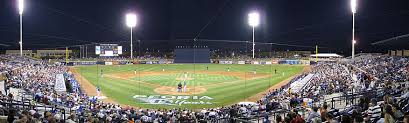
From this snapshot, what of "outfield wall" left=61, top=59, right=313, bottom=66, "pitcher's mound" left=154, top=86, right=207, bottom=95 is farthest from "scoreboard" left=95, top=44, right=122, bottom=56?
"pitcher's mound" left=154, top=86, right=207, bottom=95

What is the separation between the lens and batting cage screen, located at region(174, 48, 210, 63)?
7712 cm

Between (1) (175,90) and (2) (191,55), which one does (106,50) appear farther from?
(1) (175,90)

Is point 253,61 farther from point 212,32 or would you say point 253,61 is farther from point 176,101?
point 176,101

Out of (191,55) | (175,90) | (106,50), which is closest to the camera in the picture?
(175,90)

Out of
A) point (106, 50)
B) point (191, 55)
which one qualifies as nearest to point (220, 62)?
point (191, 55)

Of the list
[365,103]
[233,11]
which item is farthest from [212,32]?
[365,103]

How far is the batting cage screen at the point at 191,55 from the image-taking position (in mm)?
77125

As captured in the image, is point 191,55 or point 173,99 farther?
point 191,55

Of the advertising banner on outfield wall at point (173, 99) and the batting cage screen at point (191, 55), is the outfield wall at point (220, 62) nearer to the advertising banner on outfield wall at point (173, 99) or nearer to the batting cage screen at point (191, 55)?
the batting cage screen at point (191, 55)

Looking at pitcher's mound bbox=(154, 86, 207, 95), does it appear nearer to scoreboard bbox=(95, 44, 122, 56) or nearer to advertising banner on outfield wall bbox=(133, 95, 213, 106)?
advertising banner on outfield wall bbox=(133, 95, 213, 106)

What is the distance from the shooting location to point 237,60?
8000cm

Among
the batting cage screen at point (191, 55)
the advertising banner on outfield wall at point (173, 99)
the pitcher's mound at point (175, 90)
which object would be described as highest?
the batting cage screen at point (191, 55)

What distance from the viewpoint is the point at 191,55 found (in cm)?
7719

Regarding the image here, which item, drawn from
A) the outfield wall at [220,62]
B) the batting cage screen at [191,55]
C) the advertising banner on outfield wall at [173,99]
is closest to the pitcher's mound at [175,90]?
the advertising banner on outfield wall at [173,99]
